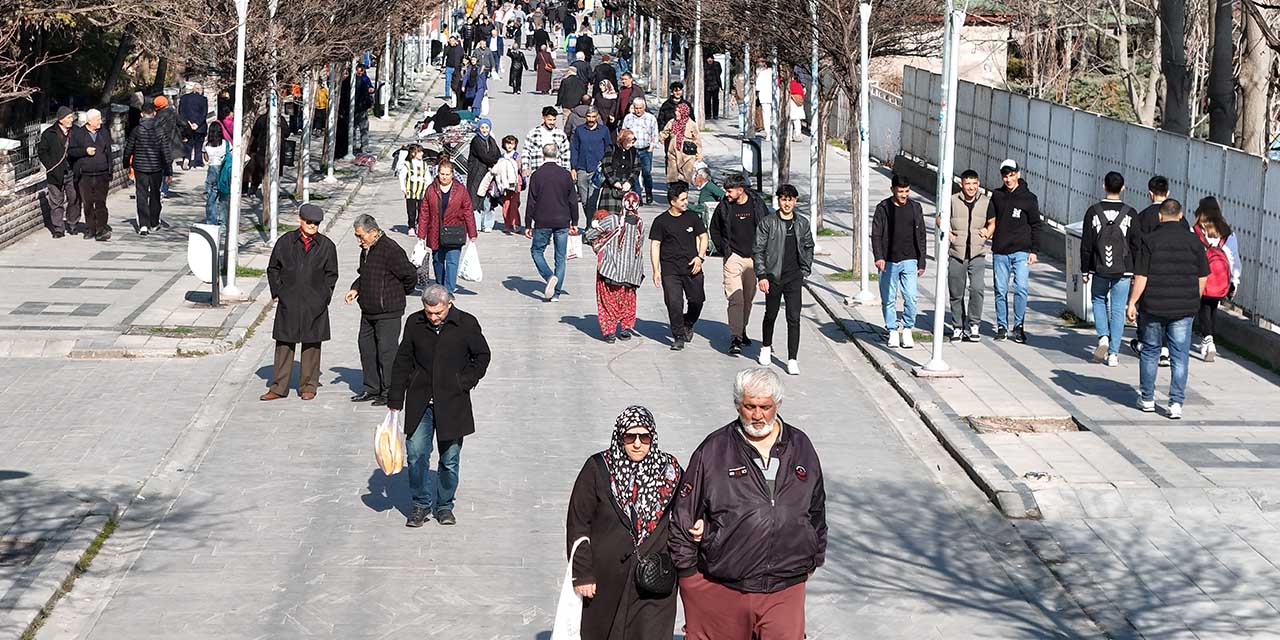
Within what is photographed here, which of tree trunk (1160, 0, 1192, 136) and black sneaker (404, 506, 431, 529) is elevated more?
tree trunk (1160, 0, 1192, 136)

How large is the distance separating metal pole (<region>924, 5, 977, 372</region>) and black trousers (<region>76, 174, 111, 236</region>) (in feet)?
40.1

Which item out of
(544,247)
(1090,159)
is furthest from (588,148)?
(1090,159)

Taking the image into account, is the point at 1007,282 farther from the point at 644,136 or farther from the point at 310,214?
the point at 644,136

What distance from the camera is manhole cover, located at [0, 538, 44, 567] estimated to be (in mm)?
11188

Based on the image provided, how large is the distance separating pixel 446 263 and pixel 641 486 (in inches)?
476

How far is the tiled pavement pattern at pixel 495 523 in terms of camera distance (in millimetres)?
10531

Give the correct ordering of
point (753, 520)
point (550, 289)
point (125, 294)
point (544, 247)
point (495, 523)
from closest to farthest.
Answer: point (753, 520) → point (495, 523) → point (125, 294) → point (550, 289) → point (544, 247)

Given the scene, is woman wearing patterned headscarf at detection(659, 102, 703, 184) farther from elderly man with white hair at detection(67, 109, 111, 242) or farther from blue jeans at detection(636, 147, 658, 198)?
elderly man with white hair at detection(67, 109, 111, 242)

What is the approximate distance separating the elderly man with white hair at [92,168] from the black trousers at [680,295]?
31.2 feet

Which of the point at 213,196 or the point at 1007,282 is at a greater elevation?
the point at 1007,282

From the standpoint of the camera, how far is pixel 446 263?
20.2 meters

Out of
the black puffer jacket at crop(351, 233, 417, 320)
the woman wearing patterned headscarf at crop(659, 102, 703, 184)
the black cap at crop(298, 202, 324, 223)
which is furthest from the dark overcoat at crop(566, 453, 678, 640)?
the woman wearing patterned headscarf at crop(659, 102, 703, 184)

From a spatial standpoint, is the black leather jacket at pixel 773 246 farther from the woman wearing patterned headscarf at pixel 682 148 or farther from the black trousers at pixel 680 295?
the woman wearing patterned headscarf at pixel 682 148

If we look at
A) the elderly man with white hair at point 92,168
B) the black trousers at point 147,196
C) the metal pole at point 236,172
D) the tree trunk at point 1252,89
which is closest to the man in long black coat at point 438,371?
the metal pole at point 236,172
